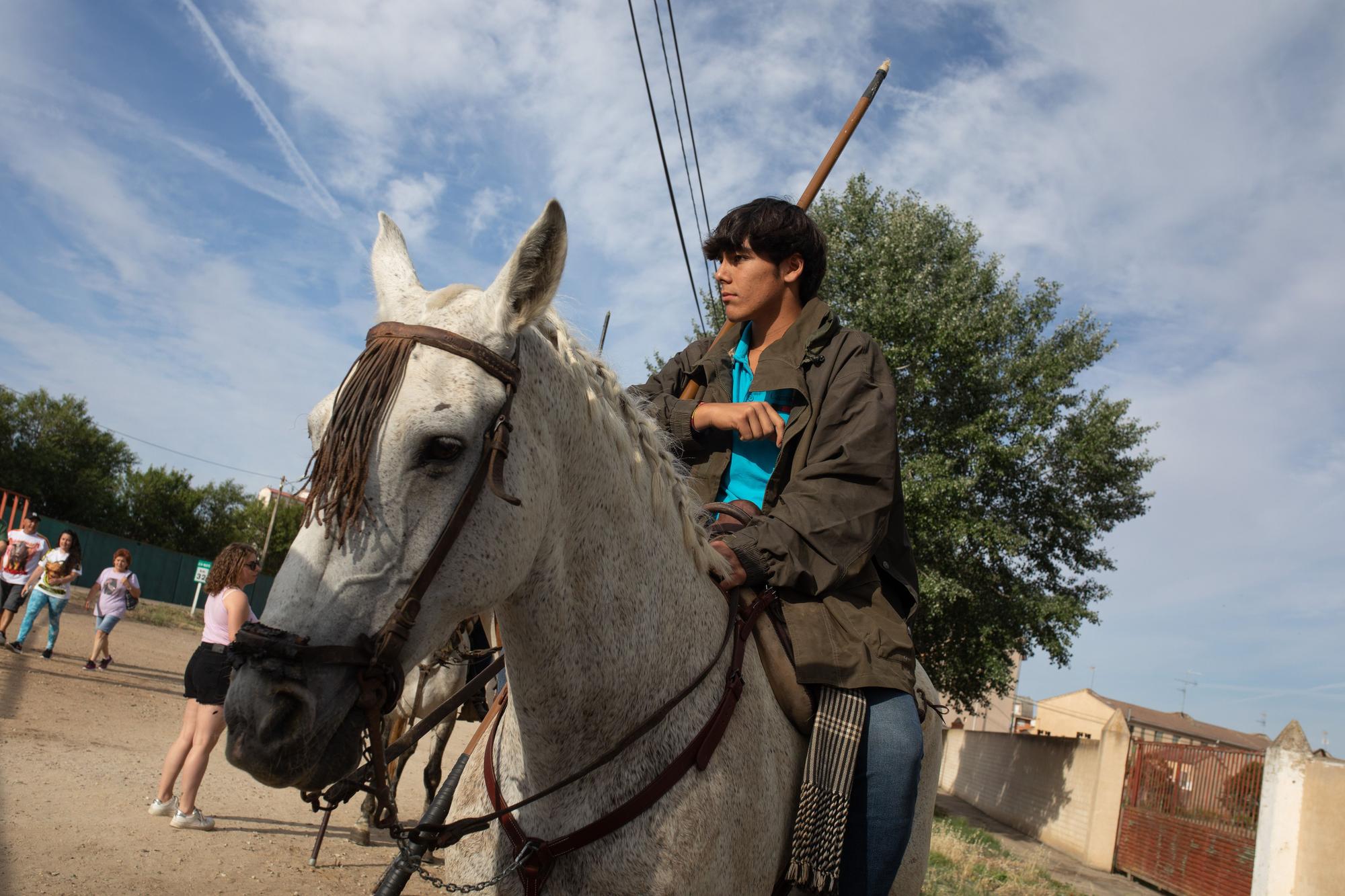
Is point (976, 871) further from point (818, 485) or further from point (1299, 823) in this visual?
point (818, 485)

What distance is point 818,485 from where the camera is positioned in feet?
8.20

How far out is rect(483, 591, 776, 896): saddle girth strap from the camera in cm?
201

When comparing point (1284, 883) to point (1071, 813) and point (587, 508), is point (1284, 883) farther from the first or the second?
point (587, 508)

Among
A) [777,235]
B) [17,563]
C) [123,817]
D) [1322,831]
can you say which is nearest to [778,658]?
[777,235]

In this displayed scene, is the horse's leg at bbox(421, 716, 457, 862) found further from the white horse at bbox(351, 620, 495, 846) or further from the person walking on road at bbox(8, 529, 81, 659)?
the person walking on road at bbox(8, 529, 81, 659)

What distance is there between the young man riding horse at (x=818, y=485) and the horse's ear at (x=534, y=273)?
2.84 feet

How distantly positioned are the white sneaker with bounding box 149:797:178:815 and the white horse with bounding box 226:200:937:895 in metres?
5.79

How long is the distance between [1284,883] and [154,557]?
41375mm

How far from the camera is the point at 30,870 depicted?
5145 mm

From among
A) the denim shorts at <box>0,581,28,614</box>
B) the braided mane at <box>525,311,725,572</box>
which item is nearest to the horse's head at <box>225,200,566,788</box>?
the braided mane at <box>525,311,725,572</box>

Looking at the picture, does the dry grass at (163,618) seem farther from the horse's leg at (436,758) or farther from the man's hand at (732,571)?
the man's hand at (732,571)

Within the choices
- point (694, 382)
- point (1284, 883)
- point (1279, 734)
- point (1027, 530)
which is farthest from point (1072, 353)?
point (694, 382)

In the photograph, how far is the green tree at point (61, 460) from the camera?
4734cm

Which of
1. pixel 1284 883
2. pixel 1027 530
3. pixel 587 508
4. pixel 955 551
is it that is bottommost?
pixel 1284 883
